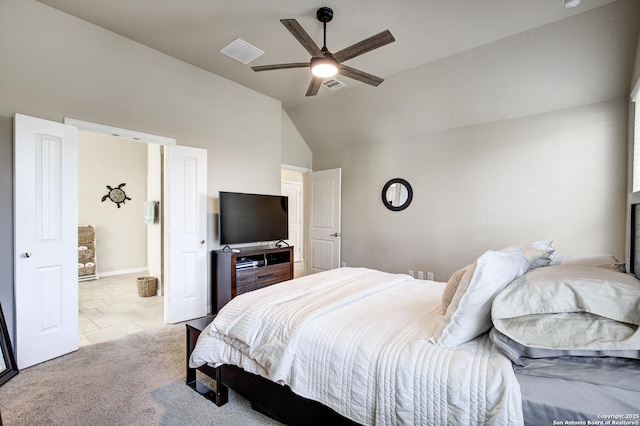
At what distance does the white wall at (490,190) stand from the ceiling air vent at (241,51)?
2.34 meters

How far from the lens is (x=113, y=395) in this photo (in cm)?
210

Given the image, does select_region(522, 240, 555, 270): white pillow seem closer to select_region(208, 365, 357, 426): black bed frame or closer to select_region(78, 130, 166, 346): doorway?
select_region(208, 365, 357, 426): black bed frame

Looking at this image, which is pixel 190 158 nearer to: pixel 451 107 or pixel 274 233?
pixel 274 233

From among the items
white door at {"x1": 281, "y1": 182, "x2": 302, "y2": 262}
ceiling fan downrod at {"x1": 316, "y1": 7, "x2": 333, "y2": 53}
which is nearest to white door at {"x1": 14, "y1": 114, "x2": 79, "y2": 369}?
ceiling fan downrod at {"x1": 316, "y1": 7, "x2": 333, "y2": 53}

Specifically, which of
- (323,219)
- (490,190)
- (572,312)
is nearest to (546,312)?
(572,312)

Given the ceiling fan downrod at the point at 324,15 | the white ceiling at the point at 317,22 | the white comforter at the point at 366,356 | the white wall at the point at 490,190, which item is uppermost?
the white ceiling at the point at 317,22

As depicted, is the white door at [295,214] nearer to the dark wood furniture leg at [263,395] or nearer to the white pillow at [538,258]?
the dark wood furniture leg at [263,395]

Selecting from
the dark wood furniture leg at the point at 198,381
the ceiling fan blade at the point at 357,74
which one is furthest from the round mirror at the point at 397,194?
the dark wood furniture leg at the point at 198,381

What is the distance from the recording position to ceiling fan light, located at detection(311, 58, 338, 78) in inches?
96.1

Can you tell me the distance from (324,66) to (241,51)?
1416mm

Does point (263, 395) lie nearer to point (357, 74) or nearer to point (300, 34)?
point (300, 34)

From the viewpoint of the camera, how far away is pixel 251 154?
450 cm

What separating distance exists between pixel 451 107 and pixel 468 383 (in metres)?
3.69

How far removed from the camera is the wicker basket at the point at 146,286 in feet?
14.8
